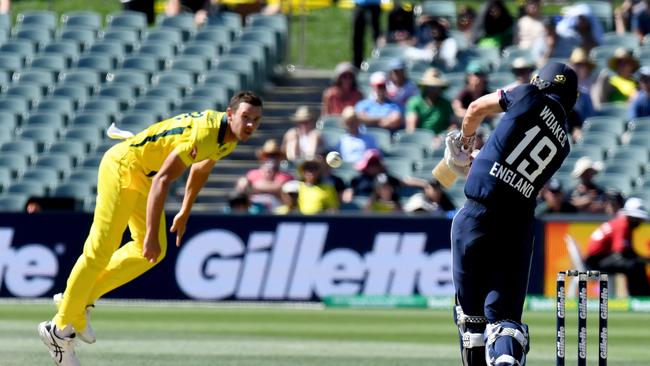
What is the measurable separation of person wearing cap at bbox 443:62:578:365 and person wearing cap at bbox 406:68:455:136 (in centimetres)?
1015

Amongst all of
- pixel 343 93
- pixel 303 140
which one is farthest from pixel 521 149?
pixel 343 93

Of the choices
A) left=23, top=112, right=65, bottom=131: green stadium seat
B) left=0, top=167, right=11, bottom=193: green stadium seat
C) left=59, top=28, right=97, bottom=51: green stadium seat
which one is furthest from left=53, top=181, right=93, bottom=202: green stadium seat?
left=59, top=28, right=97, bottom=51: green stadium seat

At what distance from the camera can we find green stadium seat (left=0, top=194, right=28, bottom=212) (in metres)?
17.0

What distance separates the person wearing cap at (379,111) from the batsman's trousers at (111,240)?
9244 millimetres

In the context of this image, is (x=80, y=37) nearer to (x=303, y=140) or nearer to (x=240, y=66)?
(x=240, y=66)

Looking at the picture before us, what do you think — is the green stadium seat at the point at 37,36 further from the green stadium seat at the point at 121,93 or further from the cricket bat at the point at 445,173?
the cricket bat at the point at 445,173

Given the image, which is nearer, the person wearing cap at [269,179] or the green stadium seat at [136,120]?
the person wearing cap at [269,179]

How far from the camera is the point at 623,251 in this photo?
14.5 metres

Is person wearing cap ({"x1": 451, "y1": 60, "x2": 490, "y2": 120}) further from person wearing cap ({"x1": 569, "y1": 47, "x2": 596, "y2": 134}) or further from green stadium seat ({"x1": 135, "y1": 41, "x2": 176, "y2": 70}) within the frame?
green stadium seat ({"x1": 135, "y1": 41, "x2": 176, "y2": 70})

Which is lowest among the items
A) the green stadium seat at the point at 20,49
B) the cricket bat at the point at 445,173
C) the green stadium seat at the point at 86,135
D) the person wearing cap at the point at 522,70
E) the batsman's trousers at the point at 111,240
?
the green stadium seat at the point at 86,135

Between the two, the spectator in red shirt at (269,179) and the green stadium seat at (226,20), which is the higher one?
the green stadium seat at (226,20)

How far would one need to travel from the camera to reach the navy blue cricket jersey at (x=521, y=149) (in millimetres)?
6902

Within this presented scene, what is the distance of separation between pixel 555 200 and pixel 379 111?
3.19 m

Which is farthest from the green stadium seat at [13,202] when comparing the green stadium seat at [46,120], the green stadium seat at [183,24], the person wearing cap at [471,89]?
the person wearing cap at [471,89]
